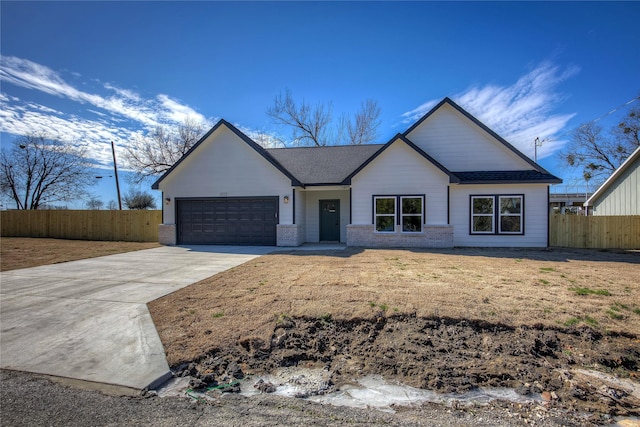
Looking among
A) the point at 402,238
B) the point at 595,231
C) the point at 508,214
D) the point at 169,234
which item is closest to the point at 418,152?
the point at 402,238

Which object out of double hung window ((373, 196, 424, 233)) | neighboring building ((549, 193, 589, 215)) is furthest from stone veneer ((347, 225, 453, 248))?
neighboring building ((549, 193, 589, 215))

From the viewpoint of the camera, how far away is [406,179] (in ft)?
48.6

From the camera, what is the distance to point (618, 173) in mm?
18359

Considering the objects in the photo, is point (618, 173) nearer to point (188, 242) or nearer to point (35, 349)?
point (188, 242)

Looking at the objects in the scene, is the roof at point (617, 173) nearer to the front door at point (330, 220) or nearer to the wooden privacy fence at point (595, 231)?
the wooden privacy fence at point (595, 231)

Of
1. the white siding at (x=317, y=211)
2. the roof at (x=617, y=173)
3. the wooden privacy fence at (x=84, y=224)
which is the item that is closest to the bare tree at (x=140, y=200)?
the wooden privacy fence at (x=84, y=224)

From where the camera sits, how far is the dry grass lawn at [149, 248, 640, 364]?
16.3 feet

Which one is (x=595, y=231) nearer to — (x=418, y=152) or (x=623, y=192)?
(x=623, y=192)

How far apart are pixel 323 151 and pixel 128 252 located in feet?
38.3

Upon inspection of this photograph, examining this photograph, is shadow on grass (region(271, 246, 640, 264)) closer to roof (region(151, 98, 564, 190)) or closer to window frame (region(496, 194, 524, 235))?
window frame (region(496, 194, 524, 235))

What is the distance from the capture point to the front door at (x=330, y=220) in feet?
56.9

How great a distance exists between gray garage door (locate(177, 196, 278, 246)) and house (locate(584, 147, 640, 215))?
19434mm

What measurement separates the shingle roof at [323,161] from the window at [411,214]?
11.1 ft

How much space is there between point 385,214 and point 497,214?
16.8 feet
